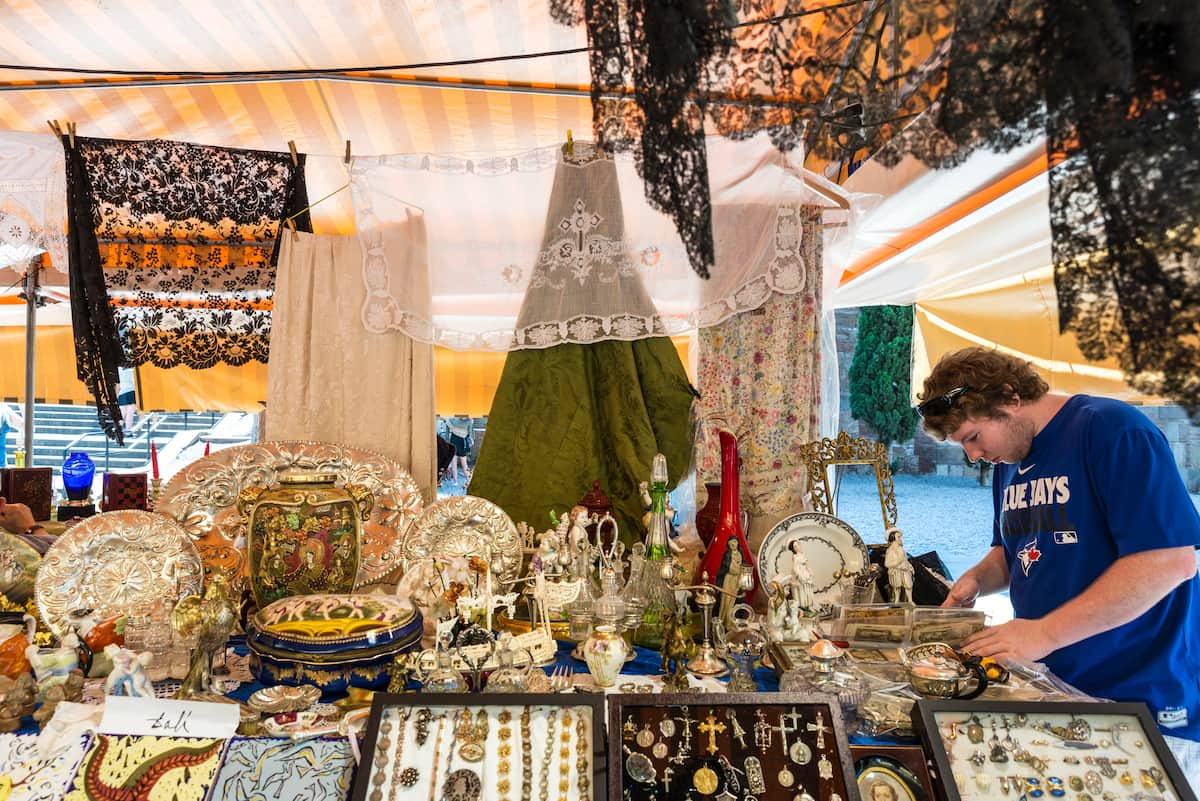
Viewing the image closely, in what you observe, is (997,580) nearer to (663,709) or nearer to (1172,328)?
(663,709)

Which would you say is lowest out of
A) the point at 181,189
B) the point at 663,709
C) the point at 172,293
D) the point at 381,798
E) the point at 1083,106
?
the point at 381,798

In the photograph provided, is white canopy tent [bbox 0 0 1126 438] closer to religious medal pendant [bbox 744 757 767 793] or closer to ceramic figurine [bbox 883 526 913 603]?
ceramic figurine [bbox 883 526 913 603]

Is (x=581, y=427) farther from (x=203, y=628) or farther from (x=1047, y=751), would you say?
(x=1047, y=751)

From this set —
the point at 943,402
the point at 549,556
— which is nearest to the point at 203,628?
the point at 549,556

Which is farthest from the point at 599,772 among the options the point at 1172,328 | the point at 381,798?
the point at 1172,328

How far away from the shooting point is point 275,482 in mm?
2525

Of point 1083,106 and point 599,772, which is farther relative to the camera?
point 599,772

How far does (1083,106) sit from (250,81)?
2703 mm

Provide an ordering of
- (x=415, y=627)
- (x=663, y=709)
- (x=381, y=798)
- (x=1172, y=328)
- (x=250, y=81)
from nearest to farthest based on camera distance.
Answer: (x=1172, y=328), (x=381, y=798), (x=663, y=709), (x=415, y=627), (x=250, y=81)

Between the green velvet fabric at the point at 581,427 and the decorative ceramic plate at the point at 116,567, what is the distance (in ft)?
3.32

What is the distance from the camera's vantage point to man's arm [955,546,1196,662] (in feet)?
5.64

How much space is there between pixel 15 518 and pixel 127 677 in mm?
1427

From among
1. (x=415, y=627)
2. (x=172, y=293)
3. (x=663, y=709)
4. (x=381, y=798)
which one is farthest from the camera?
(x=172, y=293)

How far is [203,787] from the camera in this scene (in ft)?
4.56
